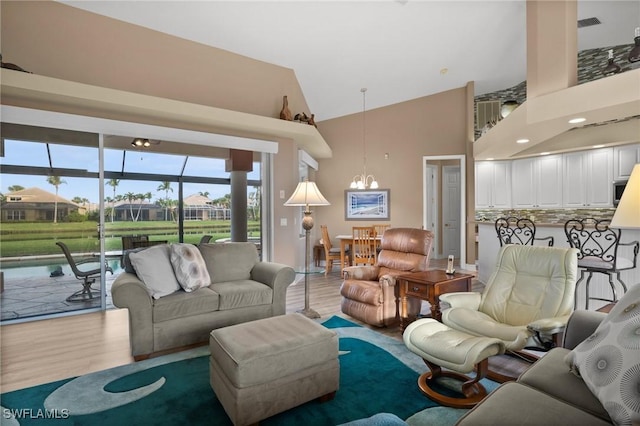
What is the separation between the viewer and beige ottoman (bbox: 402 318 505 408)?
1906 mm

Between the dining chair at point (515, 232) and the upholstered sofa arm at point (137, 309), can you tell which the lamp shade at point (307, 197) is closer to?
the upholstered sofa arm at point (137, 309)

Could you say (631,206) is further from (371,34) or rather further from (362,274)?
(371,34)

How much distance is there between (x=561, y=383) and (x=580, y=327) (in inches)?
20.6

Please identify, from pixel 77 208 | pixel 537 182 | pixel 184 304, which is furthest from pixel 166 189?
pixel 537 182

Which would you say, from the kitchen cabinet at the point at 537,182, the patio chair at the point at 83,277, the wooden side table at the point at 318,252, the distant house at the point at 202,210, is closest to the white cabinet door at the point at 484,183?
the kitchen cabinet at the point at 537,182

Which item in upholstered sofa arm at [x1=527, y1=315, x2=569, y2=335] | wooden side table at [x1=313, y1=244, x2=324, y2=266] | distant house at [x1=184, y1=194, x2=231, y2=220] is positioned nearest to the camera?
upholstered sofa arm at [x1=527, y1=315, x2=569, y2=335]

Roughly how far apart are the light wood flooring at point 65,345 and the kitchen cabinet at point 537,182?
5.16 meters

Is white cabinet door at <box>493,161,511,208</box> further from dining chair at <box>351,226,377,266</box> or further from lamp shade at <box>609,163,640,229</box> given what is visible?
lamp shade at <box>609,163,640,229</box>

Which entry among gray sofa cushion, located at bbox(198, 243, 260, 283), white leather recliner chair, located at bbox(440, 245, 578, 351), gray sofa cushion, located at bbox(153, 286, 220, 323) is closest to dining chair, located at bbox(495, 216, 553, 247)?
white leather recliner chair, located at bbox(440, 245, 578, 351)

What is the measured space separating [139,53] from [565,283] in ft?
17.0

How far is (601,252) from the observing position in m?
3.52

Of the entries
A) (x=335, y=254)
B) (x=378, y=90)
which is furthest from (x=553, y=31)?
(x=335, y=254)

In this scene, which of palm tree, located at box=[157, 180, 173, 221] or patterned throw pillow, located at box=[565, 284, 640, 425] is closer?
patterned throw pillow, located at box=[565, 284, 640, 425]

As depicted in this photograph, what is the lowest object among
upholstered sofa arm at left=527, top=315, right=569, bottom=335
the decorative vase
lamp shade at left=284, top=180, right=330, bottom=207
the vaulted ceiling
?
upholstered sofa arm at left=527, top=315, right=569, bottom=335
